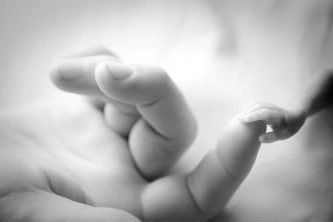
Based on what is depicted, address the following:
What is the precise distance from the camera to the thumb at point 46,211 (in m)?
0.41

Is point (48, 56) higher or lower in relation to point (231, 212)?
higher

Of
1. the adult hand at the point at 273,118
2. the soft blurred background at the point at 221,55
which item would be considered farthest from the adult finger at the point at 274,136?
the soft blurred background at the point at 221,55

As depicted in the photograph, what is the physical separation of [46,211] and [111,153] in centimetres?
20

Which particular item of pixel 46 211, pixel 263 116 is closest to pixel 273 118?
pixel 263 116

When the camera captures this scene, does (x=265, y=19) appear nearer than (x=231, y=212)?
No

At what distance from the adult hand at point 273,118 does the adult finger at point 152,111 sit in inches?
3.9

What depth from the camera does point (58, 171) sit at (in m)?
0.49

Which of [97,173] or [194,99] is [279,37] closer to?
[194,99]

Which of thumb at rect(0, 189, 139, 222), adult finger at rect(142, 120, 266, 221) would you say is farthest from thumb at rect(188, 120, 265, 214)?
thumb at rect(0, 189, 139, 222)

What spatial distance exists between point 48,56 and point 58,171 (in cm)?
28

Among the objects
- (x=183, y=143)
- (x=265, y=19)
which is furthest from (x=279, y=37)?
(x=183, y=143)

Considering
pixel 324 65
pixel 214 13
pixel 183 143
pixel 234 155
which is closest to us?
pixel 234 155

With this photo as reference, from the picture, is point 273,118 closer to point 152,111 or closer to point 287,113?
point 287,113

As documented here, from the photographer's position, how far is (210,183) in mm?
514
